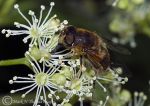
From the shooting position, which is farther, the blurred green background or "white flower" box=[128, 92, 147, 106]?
the blurred green background

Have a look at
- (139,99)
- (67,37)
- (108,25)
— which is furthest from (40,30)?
(108,25)

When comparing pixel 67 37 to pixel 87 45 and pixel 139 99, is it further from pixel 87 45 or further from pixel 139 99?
pixel 139 99

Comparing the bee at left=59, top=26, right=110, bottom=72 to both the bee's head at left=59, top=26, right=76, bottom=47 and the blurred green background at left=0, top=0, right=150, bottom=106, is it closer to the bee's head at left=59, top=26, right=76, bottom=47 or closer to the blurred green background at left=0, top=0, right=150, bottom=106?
the bee's head at left=59, top=26, right=76, bottom=47

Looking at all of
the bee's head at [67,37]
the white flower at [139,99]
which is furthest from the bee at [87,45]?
the white flower at [139,99]

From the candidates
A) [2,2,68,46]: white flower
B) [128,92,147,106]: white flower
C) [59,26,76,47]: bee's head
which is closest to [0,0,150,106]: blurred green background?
[128,92,147,106]: white flower

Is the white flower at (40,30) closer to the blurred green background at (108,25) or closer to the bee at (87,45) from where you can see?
the bee at (87,45)

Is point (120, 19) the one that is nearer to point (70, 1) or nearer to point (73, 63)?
point (70, 1)
